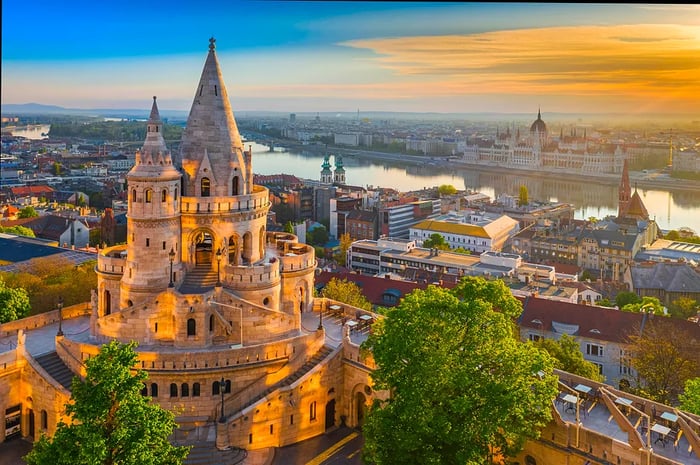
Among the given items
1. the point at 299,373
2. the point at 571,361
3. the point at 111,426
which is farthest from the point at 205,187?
the point at 571,361

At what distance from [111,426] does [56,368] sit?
11.1 feet

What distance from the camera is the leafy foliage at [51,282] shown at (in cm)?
1145

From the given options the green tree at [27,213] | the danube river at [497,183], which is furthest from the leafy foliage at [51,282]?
the danube river at [497,183]

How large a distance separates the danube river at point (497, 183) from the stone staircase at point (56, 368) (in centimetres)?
2851

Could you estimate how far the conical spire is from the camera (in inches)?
355

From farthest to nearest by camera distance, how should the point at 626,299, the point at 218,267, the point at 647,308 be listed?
the point at 626,299 → the point at 647,308 → the point at 218,267

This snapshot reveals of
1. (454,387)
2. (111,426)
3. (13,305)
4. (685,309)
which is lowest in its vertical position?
(685,309)

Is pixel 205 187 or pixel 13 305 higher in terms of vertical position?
pixel 205 187

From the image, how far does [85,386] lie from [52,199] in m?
29.8

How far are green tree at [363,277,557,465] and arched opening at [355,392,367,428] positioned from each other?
6.91 feet

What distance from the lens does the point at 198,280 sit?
8.98 metres

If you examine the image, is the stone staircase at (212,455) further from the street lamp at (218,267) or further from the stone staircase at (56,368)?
the street lamp at (218,267)

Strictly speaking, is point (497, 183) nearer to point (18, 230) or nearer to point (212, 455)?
point (18, 230)

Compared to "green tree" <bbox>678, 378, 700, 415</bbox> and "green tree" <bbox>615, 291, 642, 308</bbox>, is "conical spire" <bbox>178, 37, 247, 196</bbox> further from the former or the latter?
"green tree" <bbox>615, 291, 642, 308</bbox>
